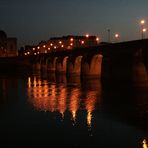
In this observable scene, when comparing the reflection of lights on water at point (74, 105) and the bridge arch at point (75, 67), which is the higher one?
the bridge arch at point (75, 67)

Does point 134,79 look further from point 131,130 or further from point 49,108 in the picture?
point 131,130

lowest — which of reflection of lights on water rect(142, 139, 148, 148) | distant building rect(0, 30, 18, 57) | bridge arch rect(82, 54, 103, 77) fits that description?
reflection of lights on water rect(142, 139, 148, 148)

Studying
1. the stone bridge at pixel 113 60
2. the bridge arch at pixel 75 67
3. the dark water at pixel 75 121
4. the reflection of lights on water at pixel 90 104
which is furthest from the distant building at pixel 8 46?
the dark water at pixel 75 121

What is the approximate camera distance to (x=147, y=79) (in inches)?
1869

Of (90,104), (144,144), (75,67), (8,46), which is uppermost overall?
(8,46)

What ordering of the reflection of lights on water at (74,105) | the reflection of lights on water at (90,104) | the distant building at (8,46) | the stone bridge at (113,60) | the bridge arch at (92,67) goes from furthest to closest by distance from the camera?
1. the distant building at (8,46)
2. the bridge arch at (92,67)
3. the stone bridge at (113,60)
4. the reflection of lights on water at (74,105)
5. the reflection of lights on water at (90,104)

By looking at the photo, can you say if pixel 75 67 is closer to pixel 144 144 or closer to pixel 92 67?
pixel 92 67

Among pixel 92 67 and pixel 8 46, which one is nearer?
pixel 92 67

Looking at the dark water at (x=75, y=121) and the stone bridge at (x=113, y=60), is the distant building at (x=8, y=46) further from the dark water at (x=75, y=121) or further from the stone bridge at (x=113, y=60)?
the dark water at (x=75, y=121)

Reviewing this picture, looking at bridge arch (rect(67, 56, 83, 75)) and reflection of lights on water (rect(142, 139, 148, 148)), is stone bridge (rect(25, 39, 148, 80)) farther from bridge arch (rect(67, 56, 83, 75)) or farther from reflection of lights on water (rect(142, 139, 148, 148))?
reflection of lights on water (rect(142, 139, 148, 148))

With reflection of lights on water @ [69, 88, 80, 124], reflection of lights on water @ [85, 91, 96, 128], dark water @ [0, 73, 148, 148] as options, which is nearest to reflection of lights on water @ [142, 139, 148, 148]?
dark water @ [0, 73, 148, 148]

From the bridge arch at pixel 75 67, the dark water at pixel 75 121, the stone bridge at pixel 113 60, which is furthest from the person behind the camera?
the bridge arch at pixel 75 67

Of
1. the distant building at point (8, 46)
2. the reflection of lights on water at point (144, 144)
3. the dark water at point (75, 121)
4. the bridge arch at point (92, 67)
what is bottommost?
the reflection of lights on water at point (144, 144)

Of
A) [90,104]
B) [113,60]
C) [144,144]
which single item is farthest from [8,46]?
[144,144]
